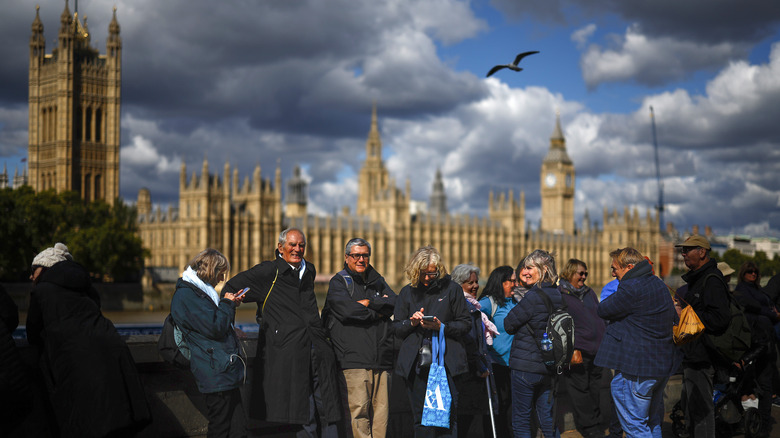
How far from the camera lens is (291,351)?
6379 mm

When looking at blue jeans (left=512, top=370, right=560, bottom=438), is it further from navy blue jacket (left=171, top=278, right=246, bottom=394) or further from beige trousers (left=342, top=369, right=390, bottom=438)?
navy blue jacket (left=171, top=278, right=246, bottom=394)

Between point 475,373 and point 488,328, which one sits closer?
point 475,373

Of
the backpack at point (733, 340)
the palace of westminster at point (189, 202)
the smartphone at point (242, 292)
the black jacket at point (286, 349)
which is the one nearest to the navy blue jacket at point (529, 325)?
the black jacket at point (286, 349)

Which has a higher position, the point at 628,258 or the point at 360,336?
the point at 628,258

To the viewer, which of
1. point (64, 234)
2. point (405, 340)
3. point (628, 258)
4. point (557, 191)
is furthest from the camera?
point (557, 191)

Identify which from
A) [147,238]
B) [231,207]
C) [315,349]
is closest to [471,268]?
[315,349]

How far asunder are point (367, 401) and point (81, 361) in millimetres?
2311

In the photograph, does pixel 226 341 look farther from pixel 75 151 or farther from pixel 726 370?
pixel 75 151

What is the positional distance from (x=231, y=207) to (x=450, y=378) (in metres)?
61.8

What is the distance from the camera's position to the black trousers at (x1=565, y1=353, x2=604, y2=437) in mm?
7816

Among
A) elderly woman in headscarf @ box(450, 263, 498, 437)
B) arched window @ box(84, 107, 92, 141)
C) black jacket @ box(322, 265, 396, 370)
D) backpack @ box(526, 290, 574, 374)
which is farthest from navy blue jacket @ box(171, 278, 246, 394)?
arched window @ box(84, 107, 92, 141)

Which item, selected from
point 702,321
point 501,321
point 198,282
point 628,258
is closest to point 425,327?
point 501,321

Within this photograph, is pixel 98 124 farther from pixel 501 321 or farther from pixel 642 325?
pixel 642 325

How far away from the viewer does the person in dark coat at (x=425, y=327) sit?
6391 mm
